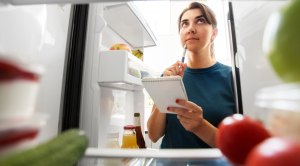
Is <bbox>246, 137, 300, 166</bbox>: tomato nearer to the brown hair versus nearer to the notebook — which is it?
the notebook

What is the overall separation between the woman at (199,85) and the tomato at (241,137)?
50 centimetres

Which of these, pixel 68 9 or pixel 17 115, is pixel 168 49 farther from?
pixel 17 115

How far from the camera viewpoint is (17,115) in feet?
0.69

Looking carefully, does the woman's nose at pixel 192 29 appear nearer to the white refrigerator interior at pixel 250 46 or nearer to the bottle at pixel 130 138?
the white refrigerator interior at pixel 250 46

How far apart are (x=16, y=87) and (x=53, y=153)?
0.08 metres

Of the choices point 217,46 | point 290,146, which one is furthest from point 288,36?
point 217,46

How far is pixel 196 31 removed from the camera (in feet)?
3.17

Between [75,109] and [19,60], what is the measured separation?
0.62 metres

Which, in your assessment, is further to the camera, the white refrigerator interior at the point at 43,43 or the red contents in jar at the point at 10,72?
the white refrigerator interior at the point at 43,43

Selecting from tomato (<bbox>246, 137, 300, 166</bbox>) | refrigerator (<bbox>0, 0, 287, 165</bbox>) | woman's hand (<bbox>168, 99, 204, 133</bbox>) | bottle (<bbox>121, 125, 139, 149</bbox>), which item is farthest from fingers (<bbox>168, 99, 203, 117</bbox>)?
tomato (<bbox>246, 137, 300, 166</bbox>)

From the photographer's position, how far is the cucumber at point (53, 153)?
19 centimetres

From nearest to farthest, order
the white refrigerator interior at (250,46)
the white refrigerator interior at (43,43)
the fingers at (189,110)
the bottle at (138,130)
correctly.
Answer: the white refrigerator interior at (43,43) → the white refrigerator interior at (250,46) → the fingers at (189,110) → the bottle at (138,130)

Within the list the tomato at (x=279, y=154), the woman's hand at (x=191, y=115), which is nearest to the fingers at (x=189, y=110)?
the woman's hand at (x=191, y=115)

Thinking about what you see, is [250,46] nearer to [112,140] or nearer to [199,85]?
[199,85]
